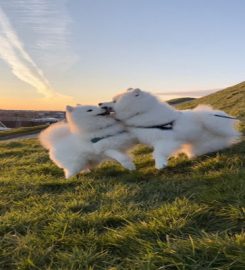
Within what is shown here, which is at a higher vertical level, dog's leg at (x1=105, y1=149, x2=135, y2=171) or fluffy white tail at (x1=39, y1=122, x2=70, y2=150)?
fluffy white tail at (x1=39, y1=122, x2=70, y2=150)

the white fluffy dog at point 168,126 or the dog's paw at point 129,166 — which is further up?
the white fluffy dog at point 168,126

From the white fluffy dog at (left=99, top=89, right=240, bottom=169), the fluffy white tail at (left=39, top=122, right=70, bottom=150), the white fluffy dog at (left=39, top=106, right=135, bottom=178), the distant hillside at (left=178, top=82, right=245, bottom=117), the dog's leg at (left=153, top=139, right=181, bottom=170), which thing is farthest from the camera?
the distant hillside at (left=178, top=82, right=245, bottom=117)

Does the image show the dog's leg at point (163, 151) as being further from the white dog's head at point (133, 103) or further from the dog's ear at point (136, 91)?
the dog's ear at point (136, 91)

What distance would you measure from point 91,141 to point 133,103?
873 millimetres

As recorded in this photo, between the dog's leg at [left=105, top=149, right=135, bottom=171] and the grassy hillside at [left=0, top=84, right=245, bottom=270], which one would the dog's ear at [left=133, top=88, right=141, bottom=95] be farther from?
the grassy hillside at [left=0, top=84, right=245, bottom=270]

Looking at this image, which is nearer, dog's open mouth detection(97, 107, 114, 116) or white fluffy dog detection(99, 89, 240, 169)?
white fluffy dog detection(99, 89, 240, 169)

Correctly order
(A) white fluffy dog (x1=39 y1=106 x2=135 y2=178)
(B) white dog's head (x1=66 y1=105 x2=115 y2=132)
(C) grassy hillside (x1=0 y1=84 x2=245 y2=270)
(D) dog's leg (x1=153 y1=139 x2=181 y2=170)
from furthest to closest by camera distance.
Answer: (B) white dog's head (x1=66 y1=105 x2=115 y2=132)
(A) white fluffy dog (x1=39 y1=106 x2=135 y2=178)
(D) dog's leg (x1=153 y1=139 x2=181 y2=170)
(C) grassy hillside (x1=0 y1=84 x2=245 y2=270)

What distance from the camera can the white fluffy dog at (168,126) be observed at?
20.3 feet

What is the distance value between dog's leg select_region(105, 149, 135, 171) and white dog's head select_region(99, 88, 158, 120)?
1.81 ft

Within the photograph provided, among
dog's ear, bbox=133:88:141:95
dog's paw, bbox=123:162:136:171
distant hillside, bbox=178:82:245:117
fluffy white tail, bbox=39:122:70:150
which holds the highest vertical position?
dog's ear, bbox=133:88:141:95

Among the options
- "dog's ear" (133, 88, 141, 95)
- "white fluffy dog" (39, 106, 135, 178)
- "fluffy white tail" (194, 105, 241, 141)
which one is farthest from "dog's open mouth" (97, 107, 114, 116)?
"fluffy white tail" (194, 105, 241, 141)

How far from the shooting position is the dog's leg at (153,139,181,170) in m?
5.99

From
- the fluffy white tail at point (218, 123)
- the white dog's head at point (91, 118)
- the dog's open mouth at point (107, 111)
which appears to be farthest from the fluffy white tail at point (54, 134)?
the fluffy white tail at point (218, 123)

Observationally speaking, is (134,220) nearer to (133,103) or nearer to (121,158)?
(121,158)
